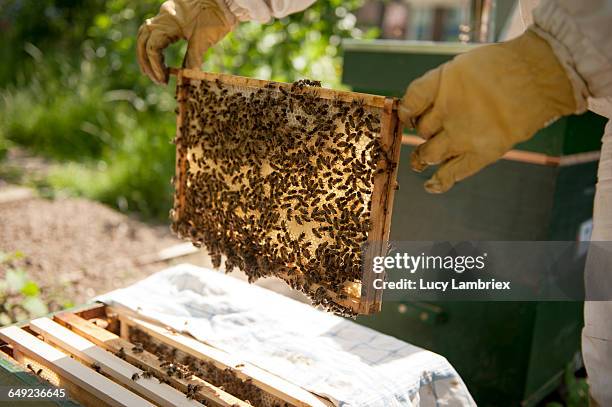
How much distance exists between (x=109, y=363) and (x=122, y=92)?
649 centimetres

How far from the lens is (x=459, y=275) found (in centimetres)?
353

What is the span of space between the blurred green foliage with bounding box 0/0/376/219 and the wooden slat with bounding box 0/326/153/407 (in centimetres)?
397

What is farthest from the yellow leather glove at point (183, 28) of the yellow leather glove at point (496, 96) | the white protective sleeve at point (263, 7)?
the yellow leather glove at point (496, 96)

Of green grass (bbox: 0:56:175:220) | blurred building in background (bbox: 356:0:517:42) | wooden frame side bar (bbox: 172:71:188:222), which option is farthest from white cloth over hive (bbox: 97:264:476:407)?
blurred building in background (bbox: 356:0:517:42)

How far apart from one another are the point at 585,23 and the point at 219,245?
171 cm

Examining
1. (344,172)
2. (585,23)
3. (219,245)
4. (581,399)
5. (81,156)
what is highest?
(585,23)

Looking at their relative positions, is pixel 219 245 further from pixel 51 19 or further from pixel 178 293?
pixel 51 19

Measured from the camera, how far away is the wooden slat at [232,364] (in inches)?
85.3

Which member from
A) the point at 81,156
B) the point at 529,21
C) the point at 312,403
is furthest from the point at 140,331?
the point at 81,156

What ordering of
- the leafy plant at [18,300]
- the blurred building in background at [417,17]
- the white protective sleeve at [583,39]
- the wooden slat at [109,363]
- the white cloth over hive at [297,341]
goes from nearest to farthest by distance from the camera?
the white protective sleeve at [583,39] → the wooden slat at [109,363] → the white cloth over hive at [297,341] → the leafy plant at [18,300] → the blurred building in background at [417,17]

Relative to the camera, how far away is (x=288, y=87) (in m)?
2.32

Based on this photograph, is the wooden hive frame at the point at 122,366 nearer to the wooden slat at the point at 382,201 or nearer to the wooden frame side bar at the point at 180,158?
the wooden slat at the point at 382,201

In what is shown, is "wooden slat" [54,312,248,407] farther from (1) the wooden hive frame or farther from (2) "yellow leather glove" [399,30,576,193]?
(2) "yellow leather glove" [399,30,576,193]

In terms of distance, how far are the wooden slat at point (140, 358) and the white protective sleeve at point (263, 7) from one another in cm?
161
